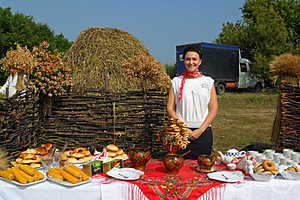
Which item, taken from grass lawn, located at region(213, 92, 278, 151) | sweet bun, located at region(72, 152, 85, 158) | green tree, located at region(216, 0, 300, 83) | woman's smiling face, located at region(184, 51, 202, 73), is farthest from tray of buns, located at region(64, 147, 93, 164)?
green tree, located at region(216, 0, 300, 83)

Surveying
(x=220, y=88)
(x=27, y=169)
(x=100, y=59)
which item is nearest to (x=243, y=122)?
(x=100, y=59)

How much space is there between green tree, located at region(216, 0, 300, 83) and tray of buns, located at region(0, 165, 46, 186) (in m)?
18.5

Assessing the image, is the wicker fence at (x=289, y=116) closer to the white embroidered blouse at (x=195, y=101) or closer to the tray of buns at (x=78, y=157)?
the white embroidered blouse at (x=195, y=101)

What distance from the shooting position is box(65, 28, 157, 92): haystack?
5.14 meters

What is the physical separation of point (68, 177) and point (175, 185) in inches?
32.6

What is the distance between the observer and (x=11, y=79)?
3.74 meters

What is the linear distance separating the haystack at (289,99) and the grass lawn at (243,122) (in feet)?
9.31

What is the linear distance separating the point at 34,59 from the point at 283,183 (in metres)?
2.97

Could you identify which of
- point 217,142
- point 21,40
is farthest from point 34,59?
point 21,40

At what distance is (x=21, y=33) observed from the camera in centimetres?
1786

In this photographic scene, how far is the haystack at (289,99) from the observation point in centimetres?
420

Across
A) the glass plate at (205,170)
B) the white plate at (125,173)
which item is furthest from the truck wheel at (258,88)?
the white plate at (125,173)

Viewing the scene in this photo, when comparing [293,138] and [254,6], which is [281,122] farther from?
[254,6]

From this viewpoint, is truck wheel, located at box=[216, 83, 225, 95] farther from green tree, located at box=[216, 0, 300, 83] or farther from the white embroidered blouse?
the white embroidered blouse
